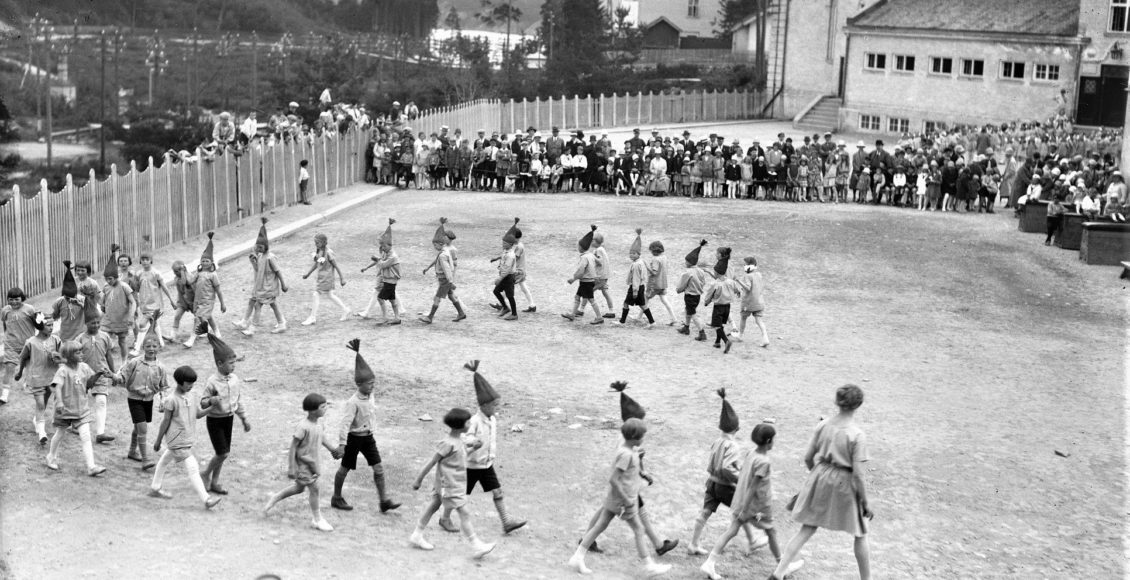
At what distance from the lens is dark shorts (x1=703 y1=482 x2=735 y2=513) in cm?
1116

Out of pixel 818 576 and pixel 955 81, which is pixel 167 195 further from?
pixel 955 81

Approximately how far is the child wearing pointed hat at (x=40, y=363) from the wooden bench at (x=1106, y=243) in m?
18.9

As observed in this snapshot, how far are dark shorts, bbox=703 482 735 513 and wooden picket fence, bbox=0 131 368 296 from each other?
35.8 feet

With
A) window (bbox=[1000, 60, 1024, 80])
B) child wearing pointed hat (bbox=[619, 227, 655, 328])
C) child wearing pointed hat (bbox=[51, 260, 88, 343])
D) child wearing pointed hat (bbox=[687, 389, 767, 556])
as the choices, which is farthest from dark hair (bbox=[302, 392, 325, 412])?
window (bbox=[1000, 60, 1024, 80])

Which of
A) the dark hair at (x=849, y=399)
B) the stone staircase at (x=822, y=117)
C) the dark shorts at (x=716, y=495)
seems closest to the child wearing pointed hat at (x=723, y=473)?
the dark shorts at (x=716, y=495)

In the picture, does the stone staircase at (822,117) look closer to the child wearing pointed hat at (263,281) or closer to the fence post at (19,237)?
the child wearing pointed hat at (263,281)

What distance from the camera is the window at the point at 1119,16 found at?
43656 millimetres

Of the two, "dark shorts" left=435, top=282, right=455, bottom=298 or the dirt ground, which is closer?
the dirt ground

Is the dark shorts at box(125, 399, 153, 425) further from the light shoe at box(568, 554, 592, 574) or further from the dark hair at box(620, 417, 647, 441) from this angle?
the dark hair at box(620, 417, 647, 441)

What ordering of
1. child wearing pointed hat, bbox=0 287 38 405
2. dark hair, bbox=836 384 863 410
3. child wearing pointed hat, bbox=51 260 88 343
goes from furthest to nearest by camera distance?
child wearing pointed hat, bbox=51 260 88 343 → child wearing pointed hat, bbox=0 287 38 405 → dark hair, bbox=836 384 863 410

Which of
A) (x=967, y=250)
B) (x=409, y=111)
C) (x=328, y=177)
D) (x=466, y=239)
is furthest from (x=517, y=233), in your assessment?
(x=409, y=111)

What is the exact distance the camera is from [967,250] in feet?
88.0

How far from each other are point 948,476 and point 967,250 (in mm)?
14302

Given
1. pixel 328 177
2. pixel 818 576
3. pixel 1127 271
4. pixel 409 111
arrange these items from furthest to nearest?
pixel 409 111 < pixel 328 177 < pixel 1127 271 < pixel 818 576
